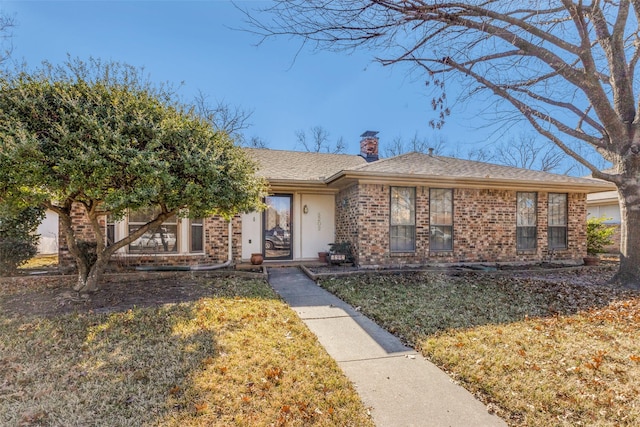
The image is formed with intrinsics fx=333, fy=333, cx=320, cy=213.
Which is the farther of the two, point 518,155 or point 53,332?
point 518,155

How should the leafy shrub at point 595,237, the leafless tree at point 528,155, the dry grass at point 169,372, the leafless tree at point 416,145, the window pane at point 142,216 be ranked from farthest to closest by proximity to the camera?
the leafless tree at point 416,145 → the leafless tree at point 528,155 → the leafy shrub at point 595,237 → the window pane at point 142,216 → the dry grass at point 169,372

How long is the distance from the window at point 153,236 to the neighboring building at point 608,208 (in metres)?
18.1

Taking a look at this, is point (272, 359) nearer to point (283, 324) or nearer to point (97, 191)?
point (283, 324)

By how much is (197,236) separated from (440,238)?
7353mm

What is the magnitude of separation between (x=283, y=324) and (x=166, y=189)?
2919 mm

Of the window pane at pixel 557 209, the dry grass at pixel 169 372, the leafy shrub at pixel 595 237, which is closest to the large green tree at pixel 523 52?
the window pane at pixel 557 209

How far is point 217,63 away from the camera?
497 inches

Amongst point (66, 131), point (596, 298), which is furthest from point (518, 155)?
point (66, 131)

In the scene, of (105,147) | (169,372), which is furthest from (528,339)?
(105,147)

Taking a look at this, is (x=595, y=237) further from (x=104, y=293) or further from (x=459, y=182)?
(x=104, y=293)

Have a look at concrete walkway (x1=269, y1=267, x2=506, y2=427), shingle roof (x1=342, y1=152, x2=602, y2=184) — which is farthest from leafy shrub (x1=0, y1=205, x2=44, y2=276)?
shingle roof (x1=342, y1=152, x2=602, y2=184)

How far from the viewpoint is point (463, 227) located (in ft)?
34.6

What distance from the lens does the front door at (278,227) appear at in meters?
10.5

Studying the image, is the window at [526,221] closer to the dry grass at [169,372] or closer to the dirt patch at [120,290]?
the dirt patch at [120,290]
